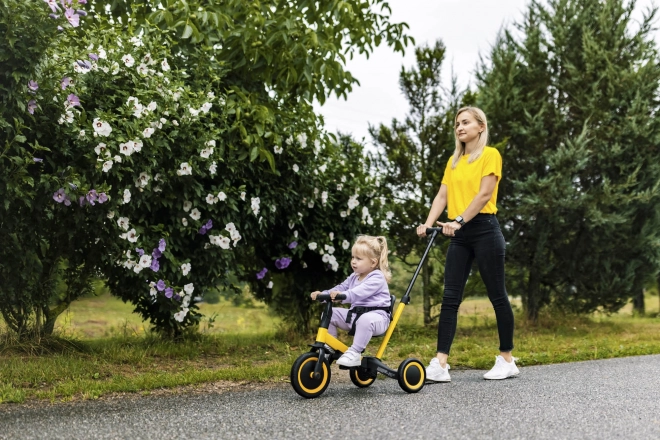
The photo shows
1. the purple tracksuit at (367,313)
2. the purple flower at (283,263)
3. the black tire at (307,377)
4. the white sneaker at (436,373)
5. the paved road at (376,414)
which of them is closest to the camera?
the paved road at (376,414)

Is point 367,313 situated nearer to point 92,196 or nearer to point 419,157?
point 92,196

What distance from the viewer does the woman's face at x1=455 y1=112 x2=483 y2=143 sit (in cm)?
517

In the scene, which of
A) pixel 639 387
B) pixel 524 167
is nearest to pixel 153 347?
pixel 639 387

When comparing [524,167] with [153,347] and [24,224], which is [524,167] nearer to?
[153,347]

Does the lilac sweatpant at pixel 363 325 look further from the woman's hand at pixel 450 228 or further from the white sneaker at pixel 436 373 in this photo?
the woman's hand at pixel 450 228

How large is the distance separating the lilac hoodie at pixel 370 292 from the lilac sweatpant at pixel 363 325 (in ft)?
0.25

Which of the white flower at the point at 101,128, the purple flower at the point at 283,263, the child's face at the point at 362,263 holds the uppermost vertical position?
the white flower at the point at 101,128

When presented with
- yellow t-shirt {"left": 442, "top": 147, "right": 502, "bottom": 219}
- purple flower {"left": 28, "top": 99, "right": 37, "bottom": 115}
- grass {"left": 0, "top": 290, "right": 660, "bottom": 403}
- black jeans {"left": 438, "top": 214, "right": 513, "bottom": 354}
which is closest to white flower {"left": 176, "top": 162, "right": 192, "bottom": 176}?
purple flower {"left": 28, "top": 99, "right": 37, "bottom": 115}

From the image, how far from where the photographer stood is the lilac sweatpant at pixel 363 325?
4500 millimetres

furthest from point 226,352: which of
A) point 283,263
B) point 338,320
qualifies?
point 338,320

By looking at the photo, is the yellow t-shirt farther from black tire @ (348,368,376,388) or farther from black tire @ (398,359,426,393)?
black tire @ (348,368,376,388)

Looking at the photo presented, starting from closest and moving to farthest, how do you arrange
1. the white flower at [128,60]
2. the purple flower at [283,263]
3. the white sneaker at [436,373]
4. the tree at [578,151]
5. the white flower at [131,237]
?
the white sneaker at [436,373] → the white flower at [128,60] → the white flower at [131,237] → the purple flower at [283,263] → the tree at [578,151]

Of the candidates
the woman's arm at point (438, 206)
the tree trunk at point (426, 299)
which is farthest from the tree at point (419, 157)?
the woman's arm at point (438, 206)

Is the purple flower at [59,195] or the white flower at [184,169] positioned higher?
the white flower at [184,169]
